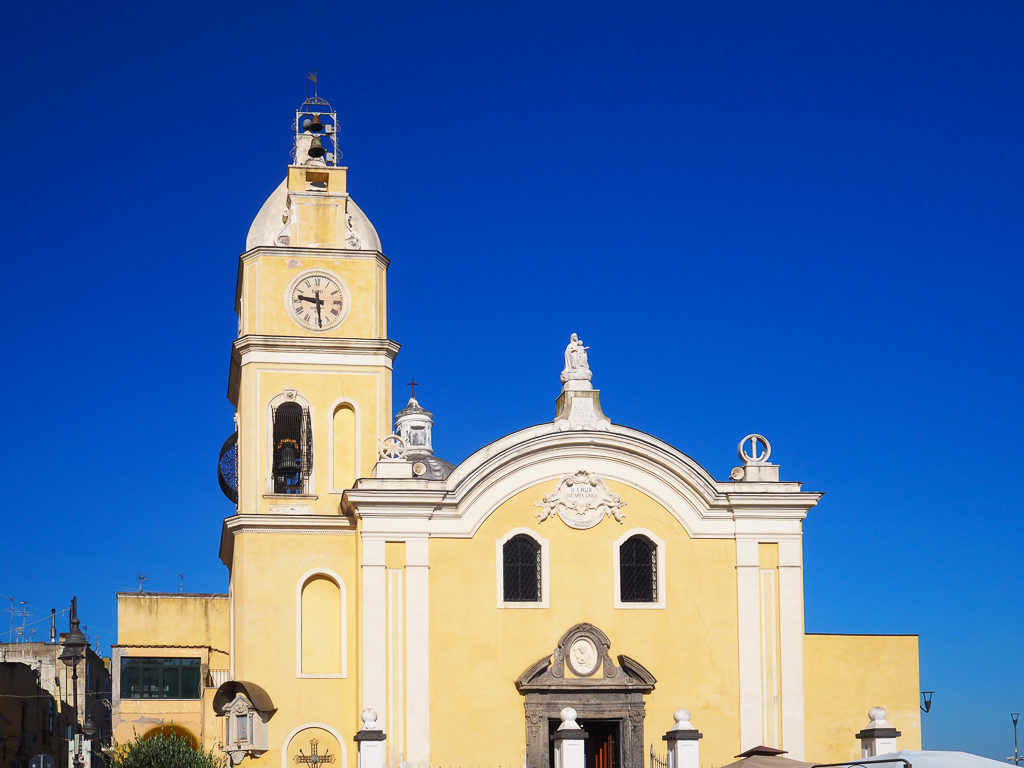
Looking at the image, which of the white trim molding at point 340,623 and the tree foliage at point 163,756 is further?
the white trim molding at point 340,623

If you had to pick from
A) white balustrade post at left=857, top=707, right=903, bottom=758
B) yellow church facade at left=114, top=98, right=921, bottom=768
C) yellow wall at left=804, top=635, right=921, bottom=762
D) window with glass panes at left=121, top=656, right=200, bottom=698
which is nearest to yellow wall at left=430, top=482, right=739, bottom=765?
yellow church facade at left=114, top=98, right=921, bottom=768

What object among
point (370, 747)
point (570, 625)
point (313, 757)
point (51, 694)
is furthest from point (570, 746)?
point (51, 694)

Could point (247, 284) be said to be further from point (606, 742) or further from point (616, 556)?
point (606, 742)

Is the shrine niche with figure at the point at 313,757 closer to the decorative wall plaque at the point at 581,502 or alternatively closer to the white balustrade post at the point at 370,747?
the white balustrade post at the point at 370,747

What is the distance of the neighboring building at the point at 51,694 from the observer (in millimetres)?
45312

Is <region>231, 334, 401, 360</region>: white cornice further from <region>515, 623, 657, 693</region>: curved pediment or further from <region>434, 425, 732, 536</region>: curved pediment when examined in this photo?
<region>515, 623, 657, 693</region>: curved pediment

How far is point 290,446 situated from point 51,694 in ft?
68.3

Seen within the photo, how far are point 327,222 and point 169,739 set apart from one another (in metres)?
11.6

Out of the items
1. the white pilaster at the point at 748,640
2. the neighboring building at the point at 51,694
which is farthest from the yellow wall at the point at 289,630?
the neighboring building at the point at 51,694

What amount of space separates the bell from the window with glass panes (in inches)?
314

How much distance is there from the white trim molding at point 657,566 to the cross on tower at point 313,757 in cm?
650

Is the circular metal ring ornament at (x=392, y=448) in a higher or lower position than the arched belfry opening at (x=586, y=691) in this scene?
higher

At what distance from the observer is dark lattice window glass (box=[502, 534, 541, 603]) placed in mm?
32156

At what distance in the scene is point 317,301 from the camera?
34.5 meters
